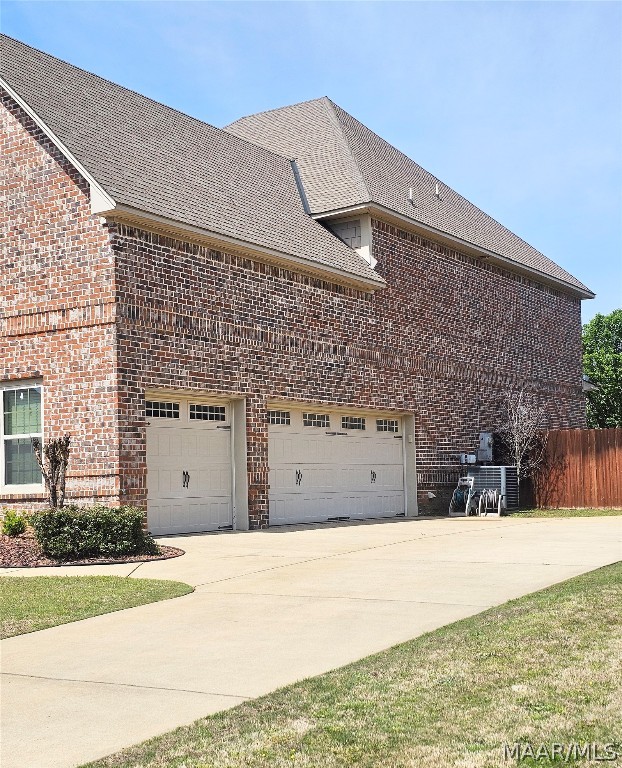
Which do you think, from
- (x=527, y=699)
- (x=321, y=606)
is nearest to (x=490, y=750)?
(x=527, y=699)

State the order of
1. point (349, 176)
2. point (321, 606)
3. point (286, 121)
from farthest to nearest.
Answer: point (286, 121), point (349, 176), point (321, 606)

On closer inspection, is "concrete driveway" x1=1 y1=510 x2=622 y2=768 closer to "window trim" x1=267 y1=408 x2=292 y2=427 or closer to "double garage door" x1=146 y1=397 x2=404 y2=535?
"double garage door" x1=146 y1=397 x2=404 y2=535

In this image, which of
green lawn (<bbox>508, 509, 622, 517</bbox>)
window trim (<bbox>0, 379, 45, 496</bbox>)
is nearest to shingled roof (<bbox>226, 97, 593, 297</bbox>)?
green lawn (<bbox>508, 509, 622, 517</bbox>)

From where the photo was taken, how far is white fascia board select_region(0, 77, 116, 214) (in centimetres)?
1608

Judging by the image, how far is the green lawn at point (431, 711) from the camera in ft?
15.5

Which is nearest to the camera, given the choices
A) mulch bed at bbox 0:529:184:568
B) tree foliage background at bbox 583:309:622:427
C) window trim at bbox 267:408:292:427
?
mulch bed at bbox 0:529:184:568

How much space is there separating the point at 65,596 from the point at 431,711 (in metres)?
5.75

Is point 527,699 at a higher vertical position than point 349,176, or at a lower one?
lower

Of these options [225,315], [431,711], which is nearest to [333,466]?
[225,315]

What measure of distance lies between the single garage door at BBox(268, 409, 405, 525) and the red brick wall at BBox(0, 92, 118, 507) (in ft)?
14.8

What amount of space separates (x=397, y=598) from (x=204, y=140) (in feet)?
52.0

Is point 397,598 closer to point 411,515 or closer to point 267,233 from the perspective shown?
point 267,233

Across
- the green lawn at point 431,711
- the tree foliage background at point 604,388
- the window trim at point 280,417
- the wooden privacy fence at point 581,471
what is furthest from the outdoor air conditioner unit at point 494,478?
the tree foliage background at point 604,388

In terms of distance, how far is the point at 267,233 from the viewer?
1980 centimetres
